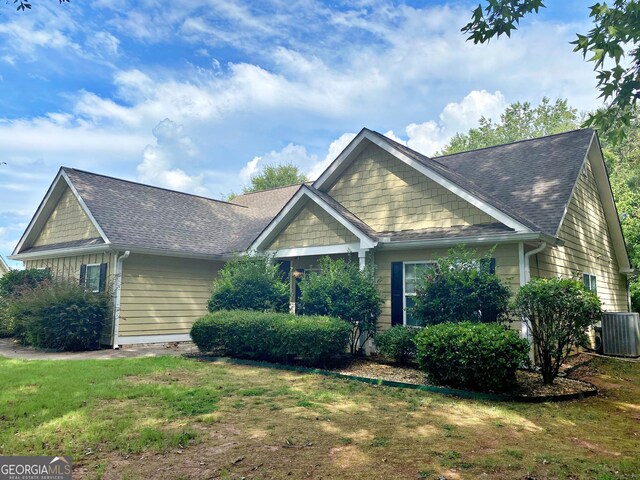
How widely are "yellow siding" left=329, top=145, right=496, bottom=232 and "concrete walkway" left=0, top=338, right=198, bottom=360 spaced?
6301mm

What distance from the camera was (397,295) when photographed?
10.5 m

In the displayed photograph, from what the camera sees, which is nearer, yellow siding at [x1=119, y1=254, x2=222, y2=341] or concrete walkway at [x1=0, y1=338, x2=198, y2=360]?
concrete walkway at [x1=0, y1=338, x2=198, y2=360]

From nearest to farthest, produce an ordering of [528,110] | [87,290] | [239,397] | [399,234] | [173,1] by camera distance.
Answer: [239,397]
[173,1]
[399,234]
[87,290]
[528,110]

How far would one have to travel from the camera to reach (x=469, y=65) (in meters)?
11.5

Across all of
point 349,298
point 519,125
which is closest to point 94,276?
point 349,298

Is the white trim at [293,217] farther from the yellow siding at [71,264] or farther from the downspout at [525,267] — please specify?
the yellow siding at [71,264]

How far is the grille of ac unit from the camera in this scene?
37.3 feet

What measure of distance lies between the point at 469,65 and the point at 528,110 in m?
35.2

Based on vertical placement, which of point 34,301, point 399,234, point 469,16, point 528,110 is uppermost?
point 528,110

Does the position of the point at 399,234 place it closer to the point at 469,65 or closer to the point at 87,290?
the point at 469,65

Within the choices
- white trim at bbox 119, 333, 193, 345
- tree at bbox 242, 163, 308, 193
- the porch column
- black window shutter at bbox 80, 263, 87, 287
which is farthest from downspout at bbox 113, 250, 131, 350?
tree at bbox 242, 163, 308, 193

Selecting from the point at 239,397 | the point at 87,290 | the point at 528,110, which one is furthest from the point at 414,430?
the point at 528,110

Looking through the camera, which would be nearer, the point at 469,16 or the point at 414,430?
the point at 414,430

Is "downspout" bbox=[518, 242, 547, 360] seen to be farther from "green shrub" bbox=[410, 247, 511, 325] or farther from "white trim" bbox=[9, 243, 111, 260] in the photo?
"white trim" bbox=[9, 243, 111, 260]
